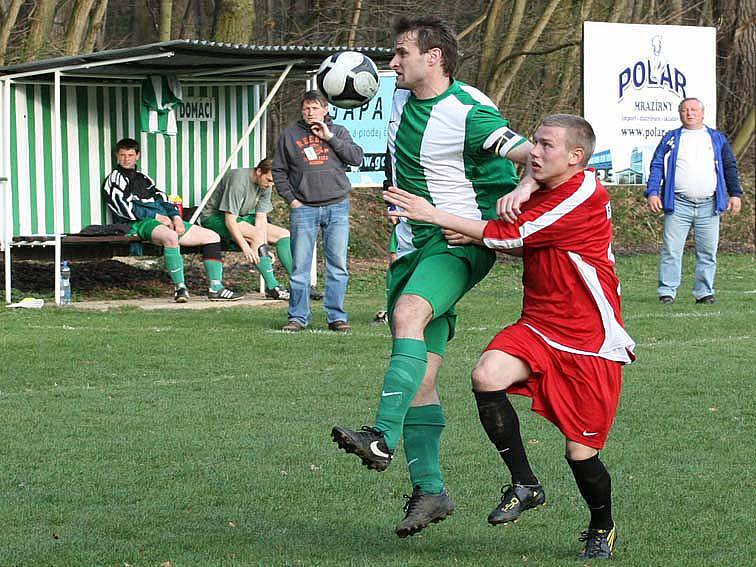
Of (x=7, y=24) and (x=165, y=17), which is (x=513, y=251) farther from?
(x=165, y=17)

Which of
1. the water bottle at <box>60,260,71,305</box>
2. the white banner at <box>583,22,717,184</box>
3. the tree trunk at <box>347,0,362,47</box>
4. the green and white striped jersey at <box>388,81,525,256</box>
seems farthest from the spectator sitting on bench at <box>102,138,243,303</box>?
the green and white striped jersey at <box>388,81,525,256</box>

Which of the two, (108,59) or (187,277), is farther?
(187,277)

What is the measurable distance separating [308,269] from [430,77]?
6755mm

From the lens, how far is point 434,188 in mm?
5617

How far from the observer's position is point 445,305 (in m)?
5.32

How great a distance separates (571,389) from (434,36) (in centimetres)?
158

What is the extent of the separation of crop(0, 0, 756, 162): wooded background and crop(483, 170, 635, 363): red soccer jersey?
51.7 feet

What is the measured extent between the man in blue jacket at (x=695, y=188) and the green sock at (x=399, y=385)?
937cm

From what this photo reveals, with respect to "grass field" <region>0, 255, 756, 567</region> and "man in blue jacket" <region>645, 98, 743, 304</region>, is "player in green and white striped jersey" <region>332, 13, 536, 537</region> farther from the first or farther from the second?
"man in blue jacket" <region>645, 98, 743, 304</region>

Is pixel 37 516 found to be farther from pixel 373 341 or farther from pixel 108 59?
pixel 108 59

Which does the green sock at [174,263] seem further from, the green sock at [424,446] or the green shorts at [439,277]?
the green sock at [424,446]

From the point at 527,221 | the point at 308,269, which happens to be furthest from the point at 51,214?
the point at 527,221

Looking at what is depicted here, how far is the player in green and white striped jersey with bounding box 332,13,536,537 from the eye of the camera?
17.3 feet

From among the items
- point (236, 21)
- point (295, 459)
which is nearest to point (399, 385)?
point (295, 459)
